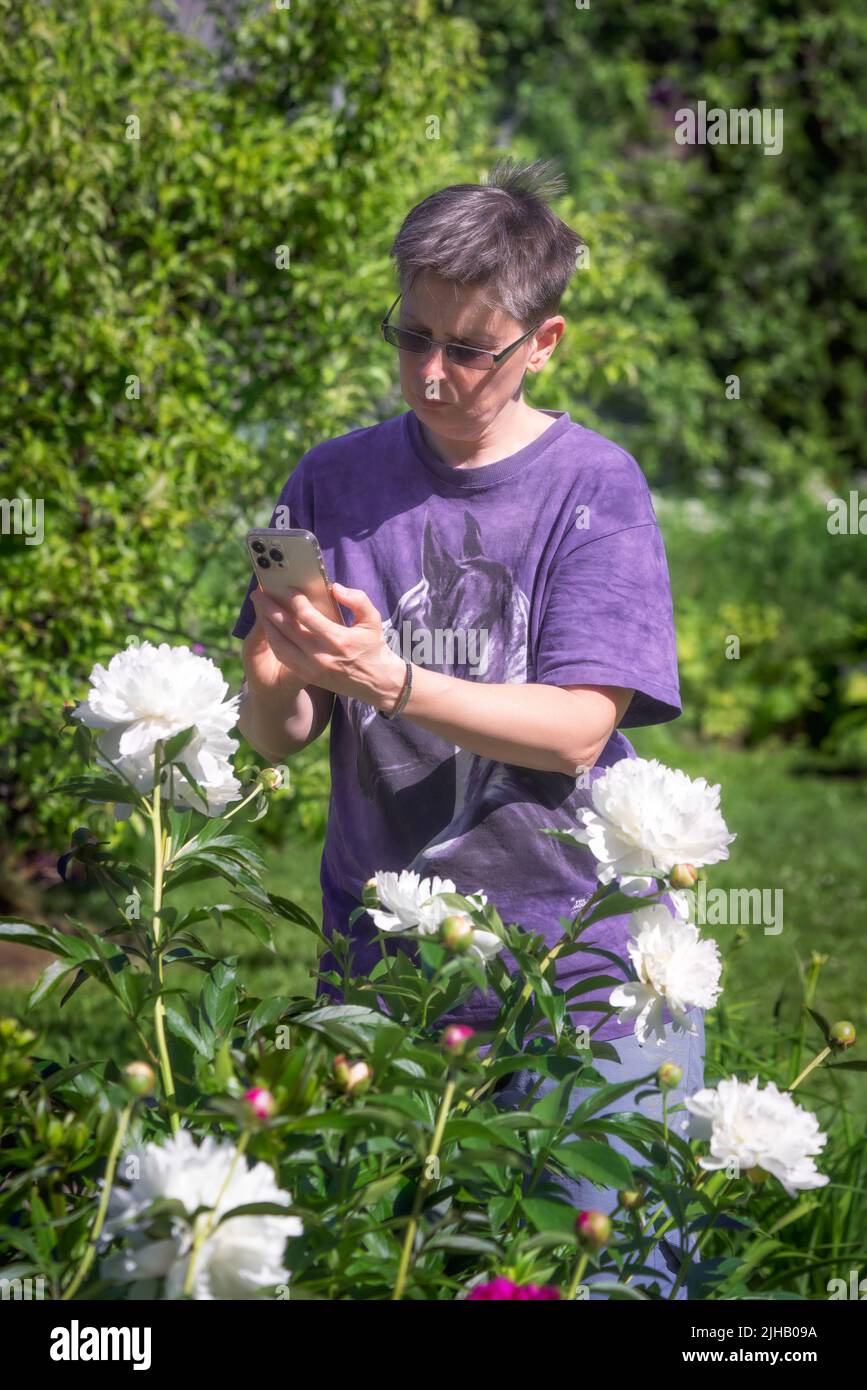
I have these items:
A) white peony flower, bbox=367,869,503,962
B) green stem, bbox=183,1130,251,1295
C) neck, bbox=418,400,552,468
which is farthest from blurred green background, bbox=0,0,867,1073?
green stem, bbox=183,1130,251,1295

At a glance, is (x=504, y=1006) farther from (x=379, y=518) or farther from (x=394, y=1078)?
(x=379, y=518)

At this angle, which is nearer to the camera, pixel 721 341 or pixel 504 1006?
pixel 504 1006

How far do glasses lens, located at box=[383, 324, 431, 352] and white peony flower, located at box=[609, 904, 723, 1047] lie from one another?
788mm

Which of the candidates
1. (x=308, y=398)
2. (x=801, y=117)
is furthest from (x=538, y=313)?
(x=801, y=117)

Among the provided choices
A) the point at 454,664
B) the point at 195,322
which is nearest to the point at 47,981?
the point at 454,664

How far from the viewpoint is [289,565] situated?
1629 mm

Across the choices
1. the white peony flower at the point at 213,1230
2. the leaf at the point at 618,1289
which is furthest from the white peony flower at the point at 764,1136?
the white peony flower at the point at 213,1230

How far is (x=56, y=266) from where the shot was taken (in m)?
3.91

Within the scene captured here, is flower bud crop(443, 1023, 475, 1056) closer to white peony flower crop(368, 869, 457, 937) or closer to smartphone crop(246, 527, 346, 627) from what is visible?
white peony flower crop(368, 869, 457, 937)

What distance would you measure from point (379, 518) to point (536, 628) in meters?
0.26

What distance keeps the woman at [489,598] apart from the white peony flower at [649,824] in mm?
336

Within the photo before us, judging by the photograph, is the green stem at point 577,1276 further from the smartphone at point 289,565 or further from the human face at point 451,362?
the human face at point 451,362

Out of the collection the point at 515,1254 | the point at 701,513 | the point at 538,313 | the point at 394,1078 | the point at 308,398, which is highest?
the point at 701,513

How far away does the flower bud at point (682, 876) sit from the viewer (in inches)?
51.1
